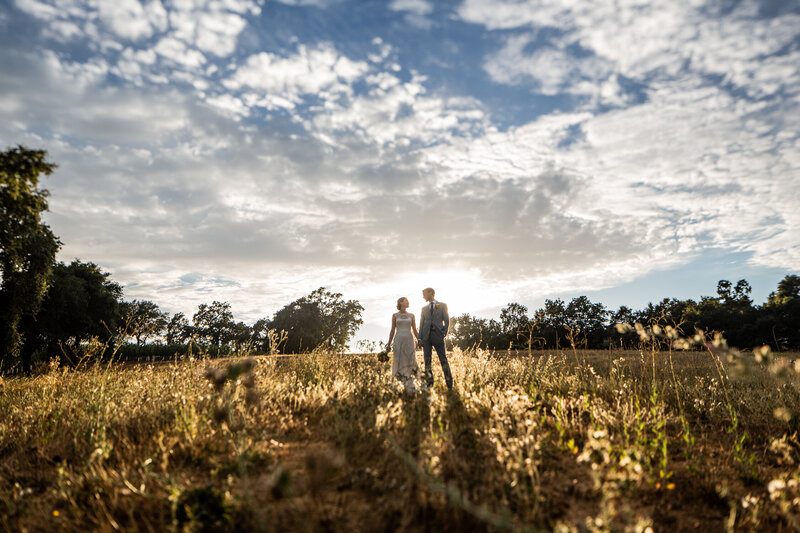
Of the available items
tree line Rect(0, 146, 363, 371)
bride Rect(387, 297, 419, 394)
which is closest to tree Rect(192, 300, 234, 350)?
tree line Rect(0, 146, 363, 371)

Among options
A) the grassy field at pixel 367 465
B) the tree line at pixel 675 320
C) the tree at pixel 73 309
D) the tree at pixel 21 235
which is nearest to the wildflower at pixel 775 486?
the grassy field at pixel 367 465

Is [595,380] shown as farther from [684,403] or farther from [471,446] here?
[471,446]

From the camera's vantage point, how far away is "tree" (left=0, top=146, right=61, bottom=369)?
9719 mm

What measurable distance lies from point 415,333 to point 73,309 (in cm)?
3158

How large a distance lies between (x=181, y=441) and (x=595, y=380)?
7.41 meters

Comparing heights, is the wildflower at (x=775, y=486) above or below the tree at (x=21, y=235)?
below

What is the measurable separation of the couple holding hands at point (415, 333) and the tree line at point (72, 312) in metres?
2.51

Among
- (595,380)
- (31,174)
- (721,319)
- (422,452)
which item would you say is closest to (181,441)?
(422,452)

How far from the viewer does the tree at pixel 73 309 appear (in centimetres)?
2833

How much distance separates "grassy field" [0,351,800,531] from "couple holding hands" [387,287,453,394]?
279 centimetres

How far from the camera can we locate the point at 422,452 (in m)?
3.72

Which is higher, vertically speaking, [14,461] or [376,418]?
[376,418]

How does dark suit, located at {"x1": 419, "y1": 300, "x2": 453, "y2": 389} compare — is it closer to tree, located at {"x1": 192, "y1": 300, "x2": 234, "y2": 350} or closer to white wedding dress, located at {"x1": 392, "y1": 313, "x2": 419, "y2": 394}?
white wedding dress, located at {"x1": 392, "y1": 313, "x2": 419, "y2": 394}

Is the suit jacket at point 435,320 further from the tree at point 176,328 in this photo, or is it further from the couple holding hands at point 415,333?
the tree at point 176,328
